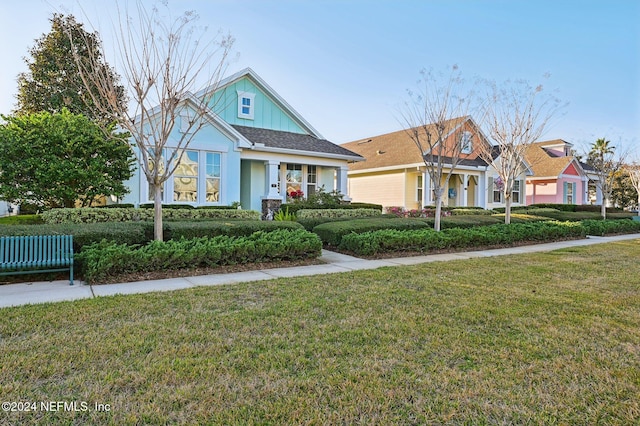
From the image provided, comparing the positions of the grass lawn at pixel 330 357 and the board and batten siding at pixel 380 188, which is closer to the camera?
the grass lawn at pixel 330 357

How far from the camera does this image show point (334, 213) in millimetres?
15172

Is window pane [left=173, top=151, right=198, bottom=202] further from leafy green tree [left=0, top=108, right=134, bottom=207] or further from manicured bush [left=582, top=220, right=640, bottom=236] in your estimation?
manicured bush [left=582, top=220, right=640, bottom=236]

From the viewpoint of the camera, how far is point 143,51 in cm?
782

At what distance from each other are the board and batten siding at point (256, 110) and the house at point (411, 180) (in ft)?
20.0

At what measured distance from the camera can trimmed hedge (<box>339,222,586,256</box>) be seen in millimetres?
9336

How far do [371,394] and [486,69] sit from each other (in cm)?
1452

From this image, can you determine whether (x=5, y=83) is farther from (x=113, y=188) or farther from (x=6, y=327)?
(x=6, y=327)

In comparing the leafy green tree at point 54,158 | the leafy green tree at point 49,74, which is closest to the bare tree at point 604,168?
the leafy green tree at point 54,158

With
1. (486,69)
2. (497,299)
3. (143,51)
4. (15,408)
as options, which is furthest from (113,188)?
(486,69)

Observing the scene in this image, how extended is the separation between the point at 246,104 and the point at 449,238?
1147 cm

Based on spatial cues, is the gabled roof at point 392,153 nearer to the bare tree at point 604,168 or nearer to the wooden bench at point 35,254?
the bare tree at point 604,168

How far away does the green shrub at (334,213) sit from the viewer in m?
14.4

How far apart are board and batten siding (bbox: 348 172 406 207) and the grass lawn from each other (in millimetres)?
16773

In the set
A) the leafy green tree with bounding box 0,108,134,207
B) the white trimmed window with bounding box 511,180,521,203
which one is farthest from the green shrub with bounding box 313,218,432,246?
the white trimmed window with bounding box 511,180,521,203
